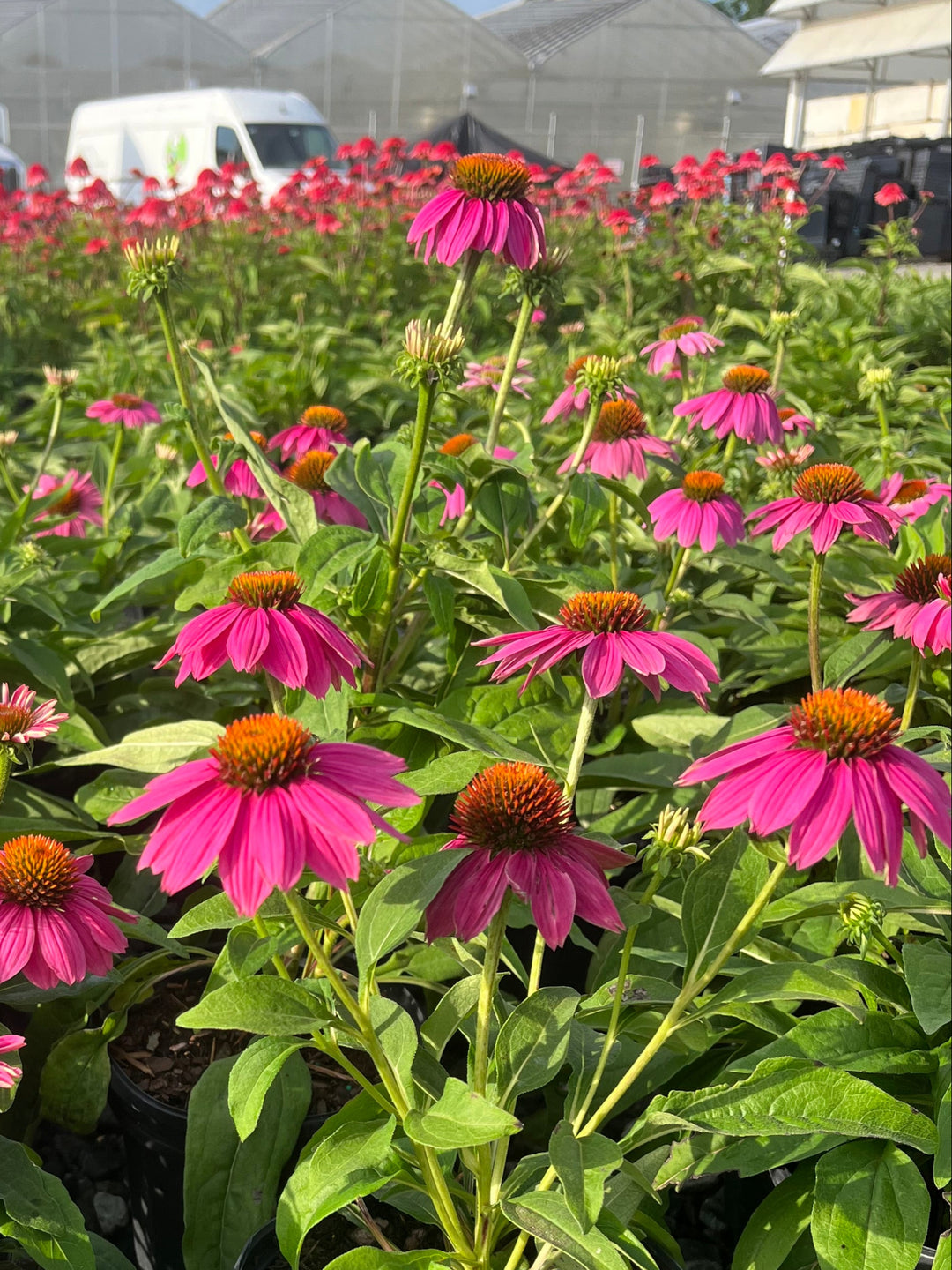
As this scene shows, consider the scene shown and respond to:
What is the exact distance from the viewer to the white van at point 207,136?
1355 cm

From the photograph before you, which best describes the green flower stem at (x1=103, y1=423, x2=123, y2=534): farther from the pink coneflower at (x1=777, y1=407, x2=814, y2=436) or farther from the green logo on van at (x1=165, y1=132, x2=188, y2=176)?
the green logo on van at (x1=165, y1=132, x2=188, y2=176)

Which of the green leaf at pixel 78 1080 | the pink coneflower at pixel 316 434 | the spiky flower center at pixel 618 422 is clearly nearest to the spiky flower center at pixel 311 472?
the pink coneflower at pixel 316 434

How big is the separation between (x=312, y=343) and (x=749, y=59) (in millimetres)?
18756

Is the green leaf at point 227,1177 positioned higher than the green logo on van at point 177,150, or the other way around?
the green logo on van at point 177,150

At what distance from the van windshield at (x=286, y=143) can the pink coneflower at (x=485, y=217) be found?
13151mm

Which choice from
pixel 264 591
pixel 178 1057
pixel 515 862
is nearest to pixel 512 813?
pixel 515 862

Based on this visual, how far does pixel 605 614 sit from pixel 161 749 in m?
0.49

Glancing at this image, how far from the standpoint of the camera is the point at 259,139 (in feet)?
44.5

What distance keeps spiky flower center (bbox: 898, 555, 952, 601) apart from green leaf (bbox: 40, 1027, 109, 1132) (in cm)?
96

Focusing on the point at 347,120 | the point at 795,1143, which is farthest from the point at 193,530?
the point at 347,120

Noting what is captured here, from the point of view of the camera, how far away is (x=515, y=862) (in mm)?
779

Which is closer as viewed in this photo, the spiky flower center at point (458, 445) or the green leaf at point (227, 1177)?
the green leaf at point (227, 1177)

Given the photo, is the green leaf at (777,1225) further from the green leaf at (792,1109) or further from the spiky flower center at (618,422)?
the spiky flower center at (618,422)

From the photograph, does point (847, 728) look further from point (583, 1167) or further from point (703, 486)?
point (703, 486)
